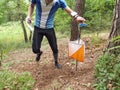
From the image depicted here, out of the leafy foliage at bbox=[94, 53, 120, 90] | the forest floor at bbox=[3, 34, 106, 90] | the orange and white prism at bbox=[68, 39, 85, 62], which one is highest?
the orange and white prism at bbox=[68, 39, 85, 62]

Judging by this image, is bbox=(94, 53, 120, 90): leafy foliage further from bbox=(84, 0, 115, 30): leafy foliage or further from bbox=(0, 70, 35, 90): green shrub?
bbox=(84, 0, 115, 30): leafy foliage

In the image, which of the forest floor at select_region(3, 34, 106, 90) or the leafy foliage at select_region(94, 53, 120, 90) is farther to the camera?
the forest floor at select_region(3, 34, 106, 90)

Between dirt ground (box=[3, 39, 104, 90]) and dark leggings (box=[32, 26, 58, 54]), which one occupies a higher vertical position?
dark leggings (box=[32, 26, 58, 54])

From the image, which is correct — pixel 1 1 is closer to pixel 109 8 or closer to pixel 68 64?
pixel 109 8

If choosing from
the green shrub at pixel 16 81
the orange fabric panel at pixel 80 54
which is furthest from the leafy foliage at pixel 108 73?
the green shrub at pixel 16 81

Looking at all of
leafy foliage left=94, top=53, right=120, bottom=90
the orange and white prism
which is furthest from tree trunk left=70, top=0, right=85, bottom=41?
leafy foliage left=94, top=53, right=120, bottom=90

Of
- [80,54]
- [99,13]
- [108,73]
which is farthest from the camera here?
[99,13]

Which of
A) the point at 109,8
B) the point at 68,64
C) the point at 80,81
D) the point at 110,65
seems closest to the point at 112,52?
the point at 110,65

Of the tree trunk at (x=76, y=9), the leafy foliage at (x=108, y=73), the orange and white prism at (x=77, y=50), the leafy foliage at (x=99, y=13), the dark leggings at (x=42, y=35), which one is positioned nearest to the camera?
the leafy foliage at (x=108, y=73)

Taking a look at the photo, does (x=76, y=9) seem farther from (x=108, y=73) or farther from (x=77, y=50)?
(x=108, y=73)

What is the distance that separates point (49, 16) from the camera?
6504 mm

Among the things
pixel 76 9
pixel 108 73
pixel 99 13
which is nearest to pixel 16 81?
pixel 108 73

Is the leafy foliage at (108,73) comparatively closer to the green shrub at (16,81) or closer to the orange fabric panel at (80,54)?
the orange fabric panel at (80,54)

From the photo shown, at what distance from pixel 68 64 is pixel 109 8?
6.51 meters
